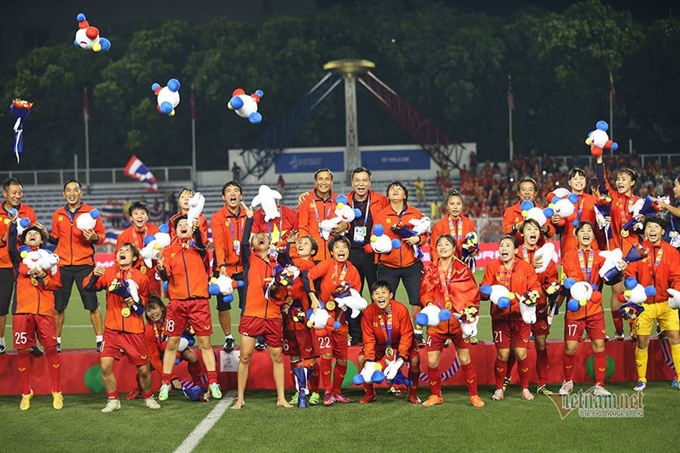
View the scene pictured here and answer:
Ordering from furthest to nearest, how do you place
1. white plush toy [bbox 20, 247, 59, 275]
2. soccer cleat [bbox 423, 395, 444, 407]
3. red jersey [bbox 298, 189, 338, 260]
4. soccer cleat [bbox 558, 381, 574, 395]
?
red jersey [bbox 298, 189, 338, 260], soccer cleat [bbox 558, 381, 574, 395], white plush toy [bbox 20, 247, 59, 275], soccer cleat [bbox 423, 395, 444, 407]

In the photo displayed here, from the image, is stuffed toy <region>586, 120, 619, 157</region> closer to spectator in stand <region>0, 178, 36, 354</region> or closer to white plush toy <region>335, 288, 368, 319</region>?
white plush toy <region>335, 288, 368, 319</region>

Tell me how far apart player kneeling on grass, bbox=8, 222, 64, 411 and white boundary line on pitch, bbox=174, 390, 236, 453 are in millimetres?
1644

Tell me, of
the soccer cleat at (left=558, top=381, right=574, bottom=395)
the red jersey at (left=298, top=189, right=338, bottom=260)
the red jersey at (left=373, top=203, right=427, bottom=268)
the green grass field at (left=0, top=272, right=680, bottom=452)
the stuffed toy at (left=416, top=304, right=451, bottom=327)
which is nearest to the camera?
the green grass field at (left=0, top=272, right=680, bottom=452)

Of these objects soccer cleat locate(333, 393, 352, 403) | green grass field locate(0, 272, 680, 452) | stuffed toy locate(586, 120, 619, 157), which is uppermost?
stuffed toy locate(586, 120, 619, 157)

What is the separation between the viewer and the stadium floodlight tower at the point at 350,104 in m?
40.8

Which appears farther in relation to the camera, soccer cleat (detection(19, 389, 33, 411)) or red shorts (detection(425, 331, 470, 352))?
soccer cleat (detection(19, 389, 33, 411))

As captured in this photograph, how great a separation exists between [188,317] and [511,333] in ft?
10.7

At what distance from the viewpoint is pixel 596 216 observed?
37.5ft

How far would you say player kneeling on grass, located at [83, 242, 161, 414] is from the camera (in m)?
9.93

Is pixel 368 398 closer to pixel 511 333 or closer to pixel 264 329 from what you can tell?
pixel 264 329

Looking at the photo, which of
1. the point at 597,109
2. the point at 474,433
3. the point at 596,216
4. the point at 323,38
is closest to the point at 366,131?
the point at 323,38

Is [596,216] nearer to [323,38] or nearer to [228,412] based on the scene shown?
Answer: [228,412]

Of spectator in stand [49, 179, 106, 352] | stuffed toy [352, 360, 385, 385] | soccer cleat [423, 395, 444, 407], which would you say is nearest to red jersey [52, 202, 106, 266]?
spectator in stand [49, 179, 106, 352]

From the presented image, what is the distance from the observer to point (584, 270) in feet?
33.8
